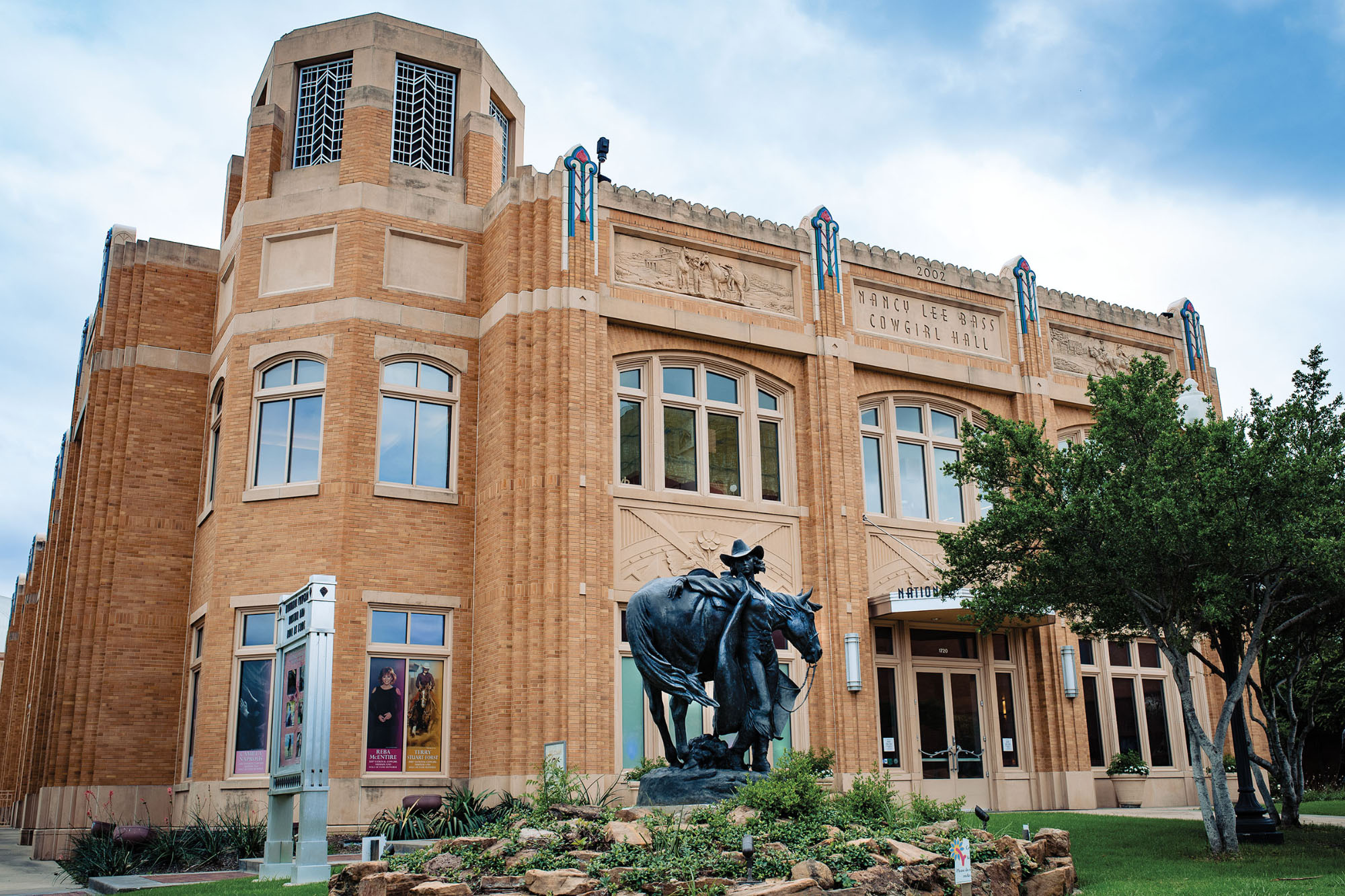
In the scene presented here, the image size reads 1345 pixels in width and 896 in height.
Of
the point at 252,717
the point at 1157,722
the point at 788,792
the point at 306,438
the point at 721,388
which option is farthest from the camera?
the point at 1157,722

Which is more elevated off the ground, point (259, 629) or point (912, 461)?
point (912, 461)

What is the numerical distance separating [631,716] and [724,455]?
5.86 metres

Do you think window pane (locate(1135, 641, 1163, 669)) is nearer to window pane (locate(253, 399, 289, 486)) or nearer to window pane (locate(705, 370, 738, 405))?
window pane (locate(705, 370, 738, 405))

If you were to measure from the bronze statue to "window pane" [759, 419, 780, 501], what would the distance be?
35.1 feet

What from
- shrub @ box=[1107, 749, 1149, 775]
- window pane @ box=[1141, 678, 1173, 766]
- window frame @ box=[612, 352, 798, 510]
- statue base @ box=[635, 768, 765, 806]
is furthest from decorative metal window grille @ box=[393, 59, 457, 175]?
window pane @ box=[1141, 678, 1173, 766]

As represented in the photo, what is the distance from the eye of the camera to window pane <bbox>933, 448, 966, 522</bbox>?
2680 cm

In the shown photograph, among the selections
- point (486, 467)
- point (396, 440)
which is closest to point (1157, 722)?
point (486, 467)

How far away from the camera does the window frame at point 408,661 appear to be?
68.5 feet

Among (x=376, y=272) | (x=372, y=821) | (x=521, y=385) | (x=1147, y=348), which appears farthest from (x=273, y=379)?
(x=1147, y=348)

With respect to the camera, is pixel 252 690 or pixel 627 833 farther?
pixel 252 690

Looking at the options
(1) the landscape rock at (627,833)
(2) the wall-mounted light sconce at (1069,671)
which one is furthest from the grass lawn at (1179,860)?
(1) the landscape rock at (627,833)

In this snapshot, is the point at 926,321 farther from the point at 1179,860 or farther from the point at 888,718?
the point at 1179,860

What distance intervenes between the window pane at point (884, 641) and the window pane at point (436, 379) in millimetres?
10257

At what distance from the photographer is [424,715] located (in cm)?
2156
